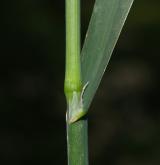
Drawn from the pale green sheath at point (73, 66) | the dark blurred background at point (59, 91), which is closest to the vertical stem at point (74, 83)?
the pale green sheath at point (73, 66)

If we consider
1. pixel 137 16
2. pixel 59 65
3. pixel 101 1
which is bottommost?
pixel 59 65

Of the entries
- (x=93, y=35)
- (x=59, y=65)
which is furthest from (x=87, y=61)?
(x=59, y=65)

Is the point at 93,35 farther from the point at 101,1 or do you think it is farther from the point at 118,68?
the point at 118,68

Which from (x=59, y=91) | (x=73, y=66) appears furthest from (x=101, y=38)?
(x=59, y=91)

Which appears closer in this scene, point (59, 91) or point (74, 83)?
point (74, 83)

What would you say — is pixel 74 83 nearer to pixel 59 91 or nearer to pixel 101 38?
pixel 101 38
